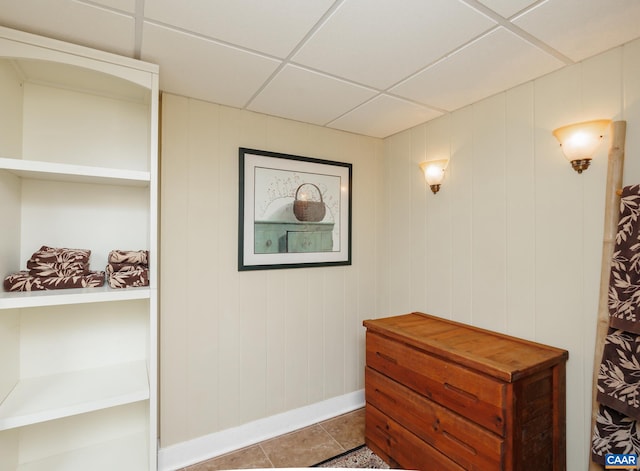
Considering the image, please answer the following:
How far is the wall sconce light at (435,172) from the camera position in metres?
2.35

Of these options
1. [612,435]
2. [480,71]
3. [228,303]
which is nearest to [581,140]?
[480,71]

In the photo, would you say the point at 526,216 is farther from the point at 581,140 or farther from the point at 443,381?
the point at 443,381

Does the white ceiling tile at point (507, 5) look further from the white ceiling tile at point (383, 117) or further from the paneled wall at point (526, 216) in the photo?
the white ceiling tile at point (383, 117)

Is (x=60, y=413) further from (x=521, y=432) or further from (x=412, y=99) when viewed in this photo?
(x=412, y=99)

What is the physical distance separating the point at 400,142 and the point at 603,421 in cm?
222

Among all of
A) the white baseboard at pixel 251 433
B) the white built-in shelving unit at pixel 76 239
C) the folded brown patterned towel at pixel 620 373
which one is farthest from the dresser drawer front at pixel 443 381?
the white built-in shelving unit at pixel 76 239

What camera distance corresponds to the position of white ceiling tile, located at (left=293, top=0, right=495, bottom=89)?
1285 mm

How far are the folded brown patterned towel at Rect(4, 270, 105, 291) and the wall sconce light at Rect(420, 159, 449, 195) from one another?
7.21 ft

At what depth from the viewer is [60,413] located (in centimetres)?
142

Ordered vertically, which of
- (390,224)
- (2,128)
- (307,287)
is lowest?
(307,287)

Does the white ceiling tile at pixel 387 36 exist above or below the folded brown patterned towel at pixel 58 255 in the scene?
above

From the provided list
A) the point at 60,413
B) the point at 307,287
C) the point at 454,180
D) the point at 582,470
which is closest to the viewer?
the point at 60,413

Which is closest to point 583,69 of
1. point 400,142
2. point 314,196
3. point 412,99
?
point 412,99

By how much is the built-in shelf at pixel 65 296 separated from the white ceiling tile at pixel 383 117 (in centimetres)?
183
